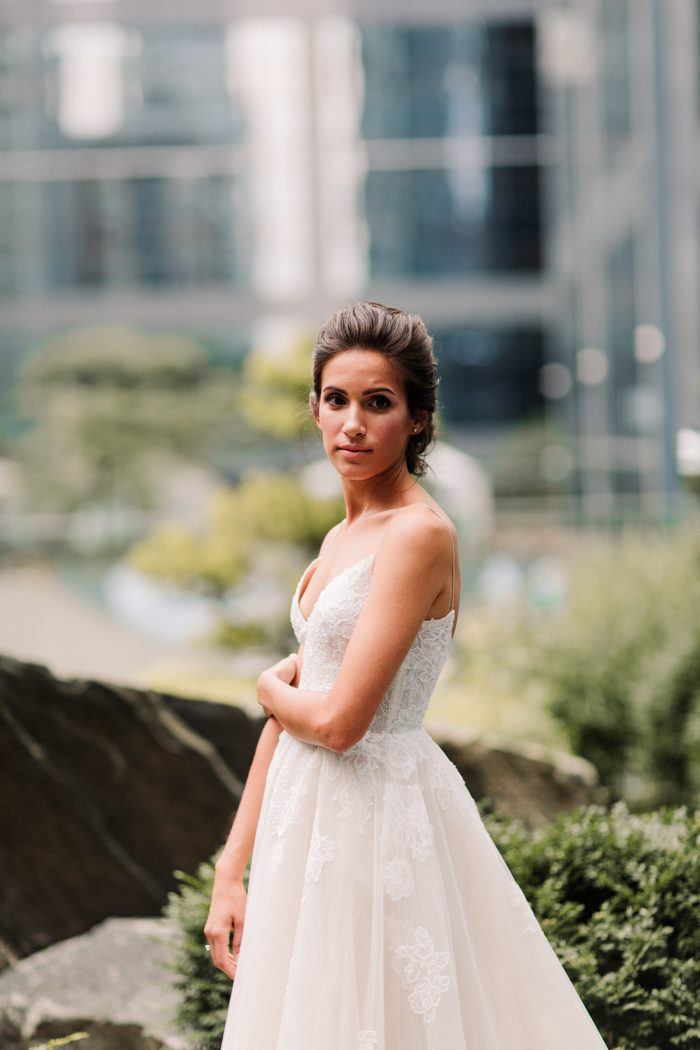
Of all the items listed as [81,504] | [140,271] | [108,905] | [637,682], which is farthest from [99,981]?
[140,271]

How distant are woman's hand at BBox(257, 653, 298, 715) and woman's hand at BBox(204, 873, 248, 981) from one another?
28 cm

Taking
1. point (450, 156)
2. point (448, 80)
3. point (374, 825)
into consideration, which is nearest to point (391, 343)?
point (374, 825)

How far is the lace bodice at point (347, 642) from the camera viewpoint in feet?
6.66

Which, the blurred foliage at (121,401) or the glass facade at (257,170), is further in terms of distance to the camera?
the glass facade at (257,170)

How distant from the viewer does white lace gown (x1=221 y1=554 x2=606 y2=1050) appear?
194 cm

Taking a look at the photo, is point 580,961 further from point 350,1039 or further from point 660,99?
point 660,99

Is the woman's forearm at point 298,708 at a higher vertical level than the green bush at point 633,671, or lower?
higher

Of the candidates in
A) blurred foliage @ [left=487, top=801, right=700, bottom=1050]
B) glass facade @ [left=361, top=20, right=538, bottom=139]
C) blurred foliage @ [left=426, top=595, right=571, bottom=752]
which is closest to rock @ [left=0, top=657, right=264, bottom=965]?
blurred foliage @ [left=487, top=801, right=700, bottom=1050]

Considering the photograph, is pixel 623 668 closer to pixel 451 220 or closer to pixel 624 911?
pixel 624 911

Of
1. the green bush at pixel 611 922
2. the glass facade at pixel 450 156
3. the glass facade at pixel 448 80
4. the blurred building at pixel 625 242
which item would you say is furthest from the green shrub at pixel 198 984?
the glass facade at pixel 448 80

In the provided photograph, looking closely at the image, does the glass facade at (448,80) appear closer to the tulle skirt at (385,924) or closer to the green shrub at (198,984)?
the green shrub at (198,984)

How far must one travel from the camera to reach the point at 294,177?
17578 mm

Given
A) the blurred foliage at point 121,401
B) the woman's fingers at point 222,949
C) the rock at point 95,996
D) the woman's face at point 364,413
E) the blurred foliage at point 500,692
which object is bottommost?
the rock at point 95,996

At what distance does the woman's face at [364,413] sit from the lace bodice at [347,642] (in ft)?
0.52
